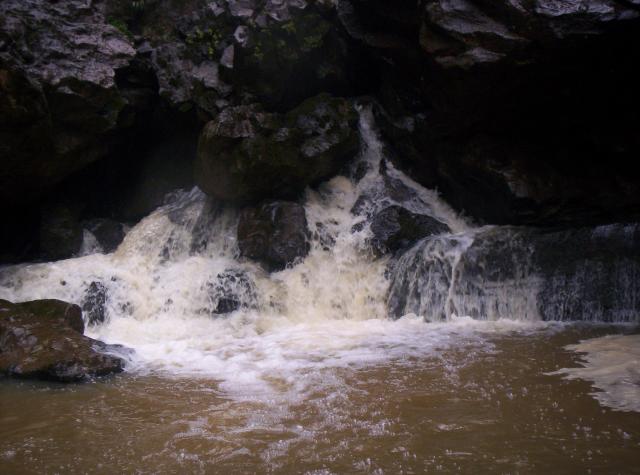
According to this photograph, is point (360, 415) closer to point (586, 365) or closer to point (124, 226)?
point (586, 365)

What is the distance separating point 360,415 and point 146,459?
1.53m

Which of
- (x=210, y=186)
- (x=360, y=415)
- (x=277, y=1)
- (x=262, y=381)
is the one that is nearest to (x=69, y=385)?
(x=262, y=381)

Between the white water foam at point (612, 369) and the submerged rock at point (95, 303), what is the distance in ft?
23.0

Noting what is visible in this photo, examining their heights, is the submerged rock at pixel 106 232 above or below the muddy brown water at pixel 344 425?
above

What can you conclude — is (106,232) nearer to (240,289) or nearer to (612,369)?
(240,289)

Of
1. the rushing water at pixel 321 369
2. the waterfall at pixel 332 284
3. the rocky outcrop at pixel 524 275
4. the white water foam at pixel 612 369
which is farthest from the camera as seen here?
the rocky outcrop at pixel 524 275

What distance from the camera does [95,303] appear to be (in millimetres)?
8805

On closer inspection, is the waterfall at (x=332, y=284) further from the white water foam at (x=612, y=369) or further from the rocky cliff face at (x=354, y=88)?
the white water foam at (x=612, y=369)

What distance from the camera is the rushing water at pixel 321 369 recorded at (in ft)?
10.8

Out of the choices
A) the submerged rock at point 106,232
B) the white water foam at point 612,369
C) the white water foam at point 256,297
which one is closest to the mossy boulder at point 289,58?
the white water foam at point 256,297

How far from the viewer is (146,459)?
10.9 ft

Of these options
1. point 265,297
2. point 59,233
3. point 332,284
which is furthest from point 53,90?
point 332,284

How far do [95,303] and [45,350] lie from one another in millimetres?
3249

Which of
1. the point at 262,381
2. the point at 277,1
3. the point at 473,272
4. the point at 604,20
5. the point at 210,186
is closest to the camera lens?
the point at 262,381
